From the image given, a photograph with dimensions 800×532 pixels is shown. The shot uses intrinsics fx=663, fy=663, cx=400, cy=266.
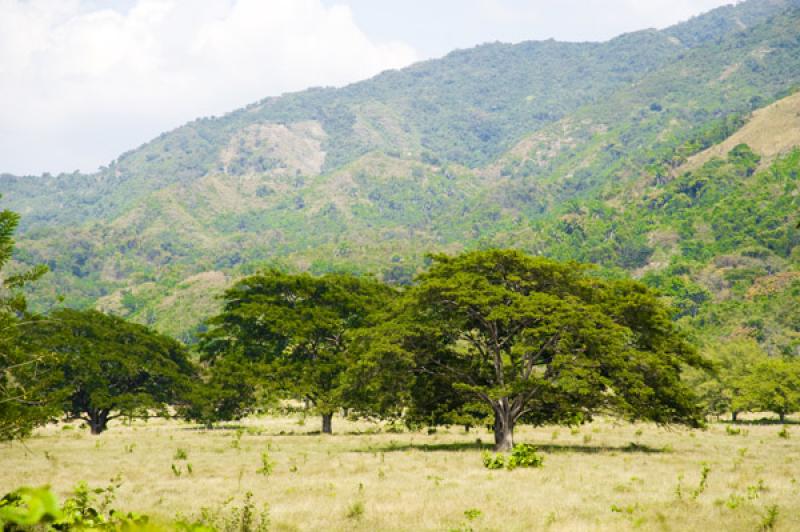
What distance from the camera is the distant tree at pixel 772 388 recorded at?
5412 cm

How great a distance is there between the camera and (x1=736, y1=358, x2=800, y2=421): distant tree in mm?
54125

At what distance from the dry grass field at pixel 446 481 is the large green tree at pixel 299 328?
23.5 feet

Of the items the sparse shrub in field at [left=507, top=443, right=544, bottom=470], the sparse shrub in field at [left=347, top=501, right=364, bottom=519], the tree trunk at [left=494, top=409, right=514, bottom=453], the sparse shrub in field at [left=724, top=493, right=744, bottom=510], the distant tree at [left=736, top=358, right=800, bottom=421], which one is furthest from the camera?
the distant tree at [left=736, top=358, right=800, bottom=421]

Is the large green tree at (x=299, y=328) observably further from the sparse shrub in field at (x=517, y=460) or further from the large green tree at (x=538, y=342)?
the sparse shrub in field at (x=517, y=460)

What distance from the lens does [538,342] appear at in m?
31.0

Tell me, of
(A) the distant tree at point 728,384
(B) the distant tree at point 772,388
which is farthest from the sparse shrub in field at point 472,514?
(B) the distant tree at point 772,388

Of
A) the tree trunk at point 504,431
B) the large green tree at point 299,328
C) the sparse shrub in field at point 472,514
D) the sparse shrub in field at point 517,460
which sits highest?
the large green tree at point 299,328

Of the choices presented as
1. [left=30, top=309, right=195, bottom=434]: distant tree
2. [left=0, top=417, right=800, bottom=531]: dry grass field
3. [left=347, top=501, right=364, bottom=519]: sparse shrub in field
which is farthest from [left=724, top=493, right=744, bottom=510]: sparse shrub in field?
[left=30, top=309, right=195, bottom=434]: distant tree

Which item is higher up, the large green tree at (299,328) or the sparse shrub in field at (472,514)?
the large green tree at (299,328)

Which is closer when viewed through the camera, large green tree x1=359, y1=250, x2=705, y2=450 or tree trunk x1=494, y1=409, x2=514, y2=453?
large green tree x1=359, y1=250, x2=705, y2=450

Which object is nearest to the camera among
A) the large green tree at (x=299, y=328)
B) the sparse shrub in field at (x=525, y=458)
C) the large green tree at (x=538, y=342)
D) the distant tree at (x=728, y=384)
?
the sparse shrub in field at (x=525, y=458)

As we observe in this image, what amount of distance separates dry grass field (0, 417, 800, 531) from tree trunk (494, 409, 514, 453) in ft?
6.53

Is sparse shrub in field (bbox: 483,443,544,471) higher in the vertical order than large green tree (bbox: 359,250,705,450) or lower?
lower

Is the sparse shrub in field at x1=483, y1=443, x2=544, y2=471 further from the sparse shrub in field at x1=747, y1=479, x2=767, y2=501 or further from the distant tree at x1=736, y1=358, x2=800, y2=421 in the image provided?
the distant tree at x1=736, y1=358, x2=800, y2=421
